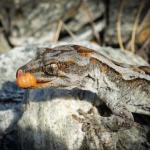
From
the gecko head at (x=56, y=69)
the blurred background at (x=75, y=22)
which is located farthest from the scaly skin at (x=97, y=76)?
the blurred background at (x=75, y=22)

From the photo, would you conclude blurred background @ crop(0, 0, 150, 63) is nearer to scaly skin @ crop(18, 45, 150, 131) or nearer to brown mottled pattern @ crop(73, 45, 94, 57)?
scaly skin @ crop(18, 45, 150, 131)

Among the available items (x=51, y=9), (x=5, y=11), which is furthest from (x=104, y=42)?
(x=5, y=11)

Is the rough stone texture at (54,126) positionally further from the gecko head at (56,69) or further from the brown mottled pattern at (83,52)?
the brown mottled pattern at (83,52)

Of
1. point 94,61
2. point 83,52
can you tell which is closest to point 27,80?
point 83,52

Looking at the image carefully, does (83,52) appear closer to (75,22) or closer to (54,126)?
(54,126)

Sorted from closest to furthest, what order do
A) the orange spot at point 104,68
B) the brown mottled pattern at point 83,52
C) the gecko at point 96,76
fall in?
1. the gecko at point 96,76
2. the brown mottled pattern at point 83,52
3. the orange spot at point 104,68

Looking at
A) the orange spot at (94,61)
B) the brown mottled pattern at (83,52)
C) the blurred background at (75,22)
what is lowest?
the orange spot at (94,61)

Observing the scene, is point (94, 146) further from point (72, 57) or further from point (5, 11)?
point (5, 11)
